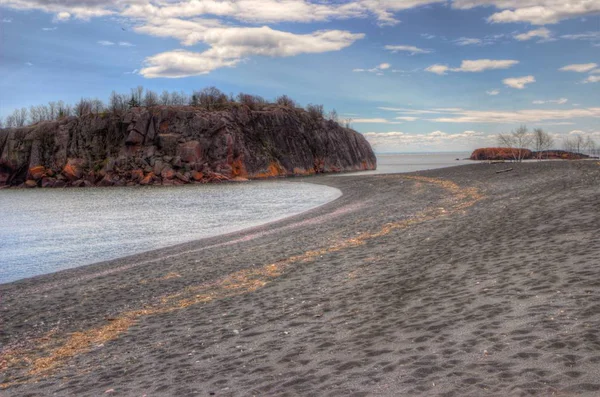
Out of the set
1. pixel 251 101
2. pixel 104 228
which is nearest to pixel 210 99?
pixel 251 101

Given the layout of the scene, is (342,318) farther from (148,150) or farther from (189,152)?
(148,150)

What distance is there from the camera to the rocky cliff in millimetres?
121312

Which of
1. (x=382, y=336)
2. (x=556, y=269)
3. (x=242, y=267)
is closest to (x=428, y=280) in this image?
(x=556, y=269)

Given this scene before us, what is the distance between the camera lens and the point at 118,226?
41219 mm

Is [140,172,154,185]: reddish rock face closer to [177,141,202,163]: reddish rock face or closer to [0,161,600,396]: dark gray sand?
[177,141,202,163]: reddish rock face

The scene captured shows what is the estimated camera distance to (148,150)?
126m

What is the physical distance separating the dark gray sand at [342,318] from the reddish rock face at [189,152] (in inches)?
4045

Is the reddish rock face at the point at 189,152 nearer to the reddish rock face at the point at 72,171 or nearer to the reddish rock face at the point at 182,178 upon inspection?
the reddish rock face at the point at 182,178

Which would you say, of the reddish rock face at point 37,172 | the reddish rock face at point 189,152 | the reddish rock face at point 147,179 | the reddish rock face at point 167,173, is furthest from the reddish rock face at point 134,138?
the reddish rock face at point 37,172

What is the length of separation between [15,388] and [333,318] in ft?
22.6

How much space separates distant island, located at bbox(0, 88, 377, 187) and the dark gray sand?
98509 millimetres

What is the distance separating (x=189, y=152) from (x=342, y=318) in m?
117

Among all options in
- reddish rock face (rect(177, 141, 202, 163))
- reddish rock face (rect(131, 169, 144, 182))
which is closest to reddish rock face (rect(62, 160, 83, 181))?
reddish rock face (rect(131, 169, 144, 182))

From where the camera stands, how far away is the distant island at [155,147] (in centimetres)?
12156
